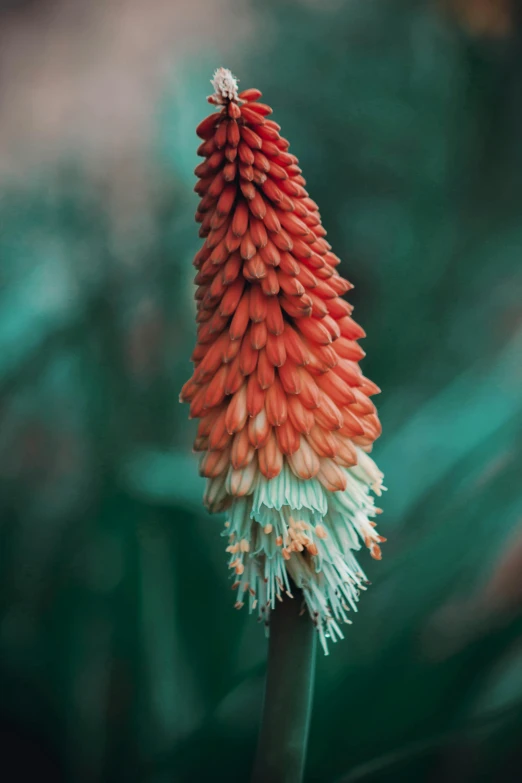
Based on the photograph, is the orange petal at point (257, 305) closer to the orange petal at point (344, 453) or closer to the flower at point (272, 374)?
the flower at point (272, 374)

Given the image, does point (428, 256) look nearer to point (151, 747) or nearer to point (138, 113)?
point (138, 113)

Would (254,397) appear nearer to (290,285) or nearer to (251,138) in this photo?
(290,285)

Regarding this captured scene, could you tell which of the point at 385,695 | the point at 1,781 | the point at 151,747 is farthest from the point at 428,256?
the point at 1,781

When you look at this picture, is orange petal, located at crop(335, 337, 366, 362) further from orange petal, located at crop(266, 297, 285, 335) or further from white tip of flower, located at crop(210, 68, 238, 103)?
white tip of flower, located at crop(210, 68, 238, 103)

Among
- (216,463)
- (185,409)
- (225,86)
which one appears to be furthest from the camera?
(185,409)

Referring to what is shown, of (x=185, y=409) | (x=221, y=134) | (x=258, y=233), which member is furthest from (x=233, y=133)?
(x=185, y=409)


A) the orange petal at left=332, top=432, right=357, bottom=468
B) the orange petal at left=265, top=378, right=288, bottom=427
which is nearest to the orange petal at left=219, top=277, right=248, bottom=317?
the orange petal at left=265, top=378, right=288, bottom=427
